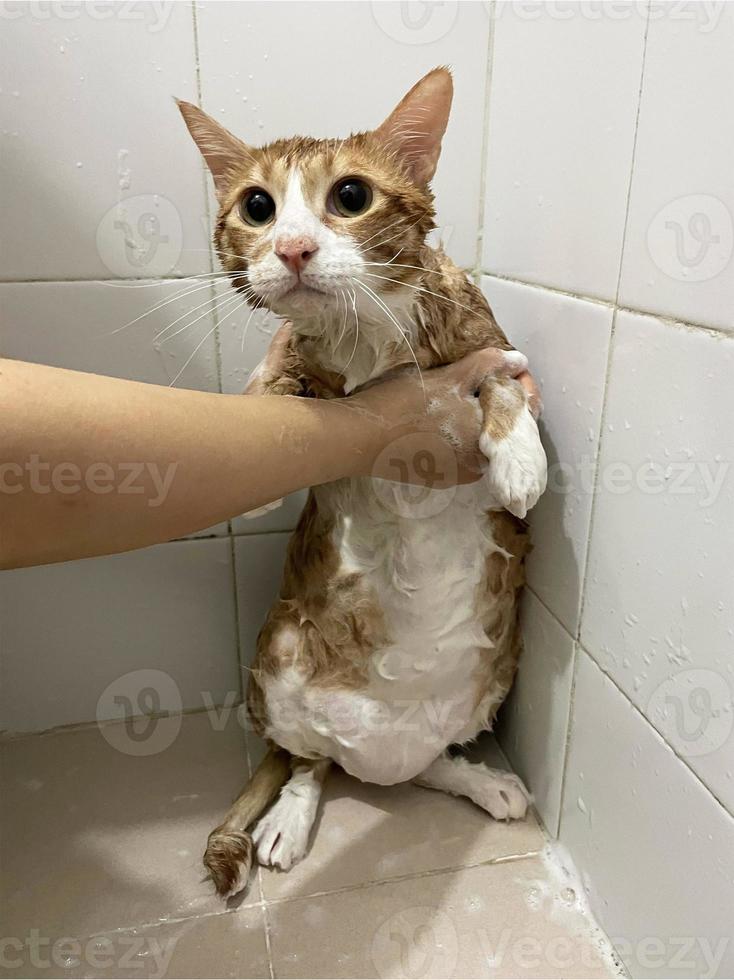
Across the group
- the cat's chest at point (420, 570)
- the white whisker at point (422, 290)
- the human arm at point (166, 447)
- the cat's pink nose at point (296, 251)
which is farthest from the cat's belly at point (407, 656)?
the cat's pink nose at point (296, 251)

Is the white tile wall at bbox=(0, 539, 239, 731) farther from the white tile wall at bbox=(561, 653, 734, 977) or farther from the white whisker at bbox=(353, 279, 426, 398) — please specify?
the white tile wall at bbox=(561, 653, 734, 977)

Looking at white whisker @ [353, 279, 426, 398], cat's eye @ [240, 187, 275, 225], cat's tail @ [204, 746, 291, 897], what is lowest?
cat's tail @ [204, 746, 291, 897]

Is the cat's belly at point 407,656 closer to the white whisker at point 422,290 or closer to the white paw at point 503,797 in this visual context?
the white paw at point 503,797

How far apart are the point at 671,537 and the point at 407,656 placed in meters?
0.42

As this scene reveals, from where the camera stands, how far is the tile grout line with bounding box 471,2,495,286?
3.45ft

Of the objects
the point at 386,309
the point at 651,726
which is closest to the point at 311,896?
the point at 651,726

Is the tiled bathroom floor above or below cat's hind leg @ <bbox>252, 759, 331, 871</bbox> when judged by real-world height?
below

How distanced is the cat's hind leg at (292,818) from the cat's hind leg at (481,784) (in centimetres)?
17

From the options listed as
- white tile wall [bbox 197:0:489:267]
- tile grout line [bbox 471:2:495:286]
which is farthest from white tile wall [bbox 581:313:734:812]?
white tile wall [bbox 197:0:489:267]

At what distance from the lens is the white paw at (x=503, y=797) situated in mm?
1062

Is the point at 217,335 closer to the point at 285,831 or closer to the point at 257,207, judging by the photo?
the point at 257,207

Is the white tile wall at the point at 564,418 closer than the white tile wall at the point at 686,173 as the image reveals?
No

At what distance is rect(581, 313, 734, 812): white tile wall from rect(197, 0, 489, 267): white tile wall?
0.55 meters

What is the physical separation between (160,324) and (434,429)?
0.50m
